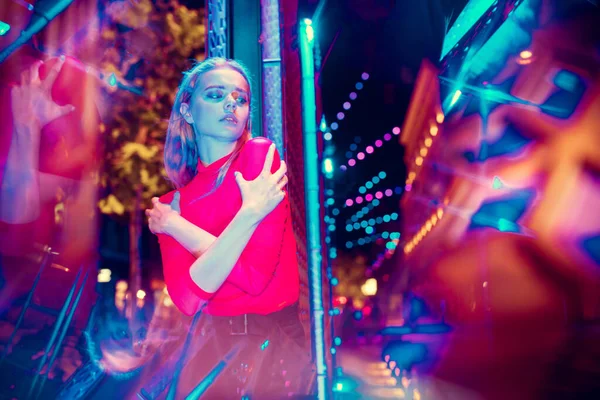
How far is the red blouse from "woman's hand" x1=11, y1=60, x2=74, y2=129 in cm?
58

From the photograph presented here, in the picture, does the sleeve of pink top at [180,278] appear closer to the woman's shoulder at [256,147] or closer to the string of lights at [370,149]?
the woman's shoulder at [256,147]

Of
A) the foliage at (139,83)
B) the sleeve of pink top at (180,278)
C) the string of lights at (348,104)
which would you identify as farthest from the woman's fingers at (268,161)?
the string of lights at (348,104)

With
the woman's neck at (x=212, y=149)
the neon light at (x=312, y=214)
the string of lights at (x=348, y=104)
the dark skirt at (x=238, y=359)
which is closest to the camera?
the dark skirt at (x=238, y=359)

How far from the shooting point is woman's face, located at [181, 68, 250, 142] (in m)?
1.99

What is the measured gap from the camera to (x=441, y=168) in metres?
17.7

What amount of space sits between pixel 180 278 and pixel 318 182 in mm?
1937

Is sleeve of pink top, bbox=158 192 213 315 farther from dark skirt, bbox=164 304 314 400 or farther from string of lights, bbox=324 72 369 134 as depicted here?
string of lights, bbox=324 72 369 134

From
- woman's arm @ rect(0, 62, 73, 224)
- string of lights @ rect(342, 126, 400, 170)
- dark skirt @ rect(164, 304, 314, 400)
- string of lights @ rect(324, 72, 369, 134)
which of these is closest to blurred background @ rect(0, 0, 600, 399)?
woman's arm @ rect(0, 62, 73, 224)

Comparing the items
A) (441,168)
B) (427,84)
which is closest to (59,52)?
(441,168)

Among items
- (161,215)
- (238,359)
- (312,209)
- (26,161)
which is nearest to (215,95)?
(161,215)

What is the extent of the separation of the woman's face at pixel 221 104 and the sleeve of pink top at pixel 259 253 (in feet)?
0.72

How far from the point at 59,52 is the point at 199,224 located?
100cm

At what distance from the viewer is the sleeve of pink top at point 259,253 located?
1778mm

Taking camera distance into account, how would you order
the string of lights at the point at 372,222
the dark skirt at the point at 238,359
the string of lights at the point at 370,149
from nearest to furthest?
the dark skirt at the point at 238,359 → the string of lights at the point at 370,149 → the string of lights at the point at 372,222
